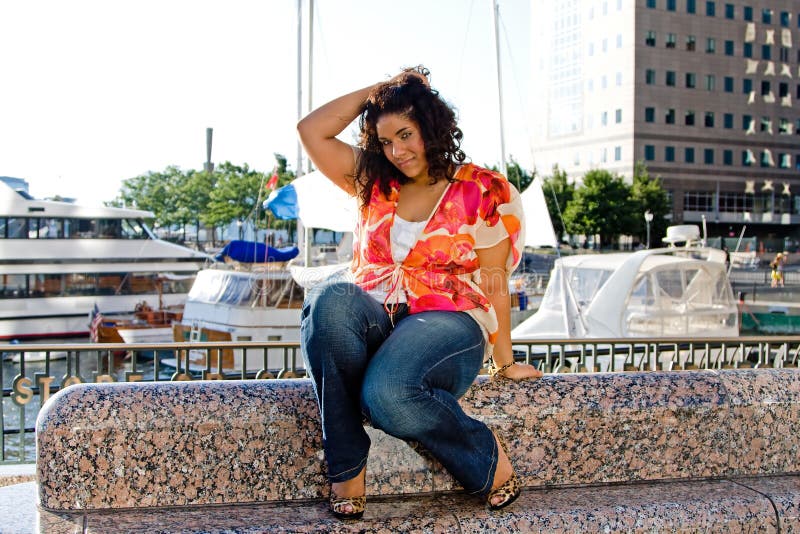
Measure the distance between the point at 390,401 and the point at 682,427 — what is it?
1.25m

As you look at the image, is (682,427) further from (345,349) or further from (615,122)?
(615,122)

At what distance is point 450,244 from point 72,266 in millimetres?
30655

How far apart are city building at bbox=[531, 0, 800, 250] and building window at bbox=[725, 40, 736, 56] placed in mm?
100

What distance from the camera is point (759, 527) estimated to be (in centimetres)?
279

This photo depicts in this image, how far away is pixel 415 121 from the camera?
3010 millimetres

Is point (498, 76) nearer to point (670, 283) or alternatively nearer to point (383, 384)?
point (670, 283)

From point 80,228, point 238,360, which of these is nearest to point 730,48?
point 80,228

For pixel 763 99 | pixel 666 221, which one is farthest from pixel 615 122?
pixel 763 99

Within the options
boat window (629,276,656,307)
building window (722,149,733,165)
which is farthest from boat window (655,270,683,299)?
building window (722,149,733,165)

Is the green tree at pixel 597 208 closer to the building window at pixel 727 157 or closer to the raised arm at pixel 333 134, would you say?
the building window at pixel 727 157

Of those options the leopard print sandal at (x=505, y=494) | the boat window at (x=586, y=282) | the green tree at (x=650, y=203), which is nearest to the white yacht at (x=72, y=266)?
the boat window at (x=586, y=282)

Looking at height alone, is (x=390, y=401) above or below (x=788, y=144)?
below

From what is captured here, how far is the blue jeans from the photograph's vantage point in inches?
101

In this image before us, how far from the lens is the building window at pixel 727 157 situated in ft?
256
